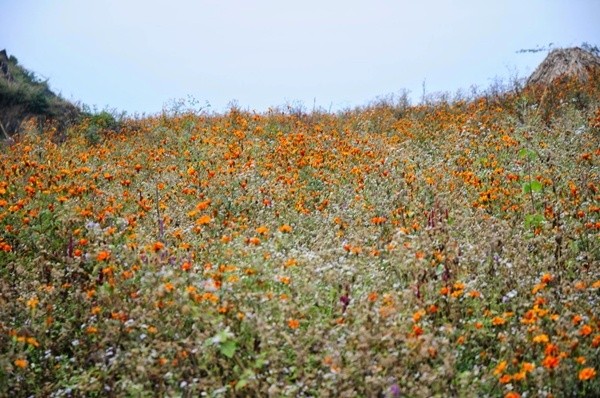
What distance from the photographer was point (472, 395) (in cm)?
309

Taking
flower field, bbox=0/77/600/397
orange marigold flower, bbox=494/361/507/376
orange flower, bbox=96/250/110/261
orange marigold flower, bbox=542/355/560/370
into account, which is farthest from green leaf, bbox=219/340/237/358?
orange marigold flower, bbox=542/355/560/370

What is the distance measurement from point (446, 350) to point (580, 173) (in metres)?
4.49

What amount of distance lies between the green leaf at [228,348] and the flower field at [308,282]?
1 cm

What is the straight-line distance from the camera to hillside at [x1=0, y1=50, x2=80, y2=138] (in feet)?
48.4

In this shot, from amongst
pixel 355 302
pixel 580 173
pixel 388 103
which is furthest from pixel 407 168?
pixel 388 103

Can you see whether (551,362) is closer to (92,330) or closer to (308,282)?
(308,282)

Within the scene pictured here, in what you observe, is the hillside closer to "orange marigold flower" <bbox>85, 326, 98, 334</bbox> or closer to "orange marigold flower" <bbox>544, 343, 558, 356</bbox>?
"orange marigold flower" <bbox>85, 326, 98, 334</bbox>

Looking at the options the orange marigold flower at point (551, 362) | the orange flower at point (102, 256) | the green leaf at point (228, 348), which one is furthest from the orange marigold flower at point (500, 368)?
the orange flower at point (102, 256)

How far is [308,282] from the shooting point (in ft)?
13.4

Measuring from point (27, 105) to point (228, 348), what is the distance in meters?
14.6

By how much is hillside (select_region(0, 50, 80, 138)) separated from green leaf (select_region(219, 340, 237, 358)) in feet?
42.8

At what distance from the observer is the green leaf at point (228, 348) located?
317 centimetres

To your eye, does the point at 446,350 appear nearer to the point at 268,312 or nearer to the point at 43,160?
the point at 268,312

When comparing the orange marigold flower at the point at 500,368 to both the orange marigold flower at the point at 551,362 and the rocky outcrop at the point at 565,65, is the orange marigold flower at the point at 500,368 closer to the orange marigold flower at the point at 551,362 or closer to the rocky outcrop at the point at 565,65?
the orange marigold flower at the point at 551,362
